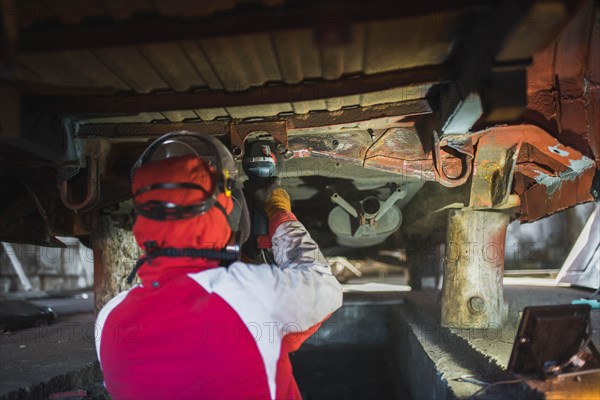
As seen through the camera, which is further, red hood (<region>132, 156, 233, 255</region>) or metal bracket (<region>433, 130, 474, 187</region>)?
metal bracket (<region>433, 130, 474, 187</region>)

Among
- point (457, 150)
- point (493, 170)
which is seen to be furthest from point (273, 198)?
point (493, 170)

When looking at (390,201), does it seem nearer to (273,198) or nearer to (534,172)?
(534,172)

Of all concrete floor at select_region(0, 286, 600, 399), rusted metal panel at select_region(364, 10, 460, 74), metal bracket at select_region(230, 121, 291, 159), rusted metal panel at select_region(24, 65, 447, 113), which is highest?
rusted metal panel at select_region(364, 10, 460, 74)

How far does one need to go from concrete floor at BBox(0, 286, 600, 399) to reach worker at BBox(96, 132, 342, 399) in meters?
1.31

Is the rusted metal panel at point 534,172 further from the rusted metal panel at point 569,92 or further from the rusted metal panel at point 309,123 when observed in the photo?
the rusted metal panel at point 309,123

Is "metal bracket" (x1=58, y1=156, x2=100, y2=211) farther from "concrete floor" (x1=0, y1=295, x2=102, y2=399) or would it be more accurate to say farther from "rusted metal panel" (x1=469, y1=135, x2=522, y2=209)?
"rusted metal panel" (x1=469, y1=135, x2=522, y2=209)

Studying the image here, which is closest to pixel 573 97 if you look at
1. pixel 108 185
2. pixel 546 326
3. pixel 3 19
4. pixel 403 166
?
pixel 403 166

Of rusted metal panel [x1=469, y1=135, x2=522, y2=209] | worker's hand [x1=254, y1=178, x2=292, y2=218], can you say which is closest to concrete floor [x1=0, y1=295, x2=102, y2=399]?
worker's hand [x1=254, y1=178, x2=292, y2=218]

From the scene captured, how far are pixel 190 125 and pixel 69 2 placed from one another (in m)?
1.08

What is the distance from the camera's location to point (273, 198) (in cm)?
257

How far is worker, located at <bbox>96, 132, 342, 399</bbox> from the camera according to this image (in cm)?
159

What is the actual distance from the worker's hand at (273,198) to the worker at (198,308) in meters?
0.61

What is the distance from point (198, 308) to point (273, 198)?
1.07 meters

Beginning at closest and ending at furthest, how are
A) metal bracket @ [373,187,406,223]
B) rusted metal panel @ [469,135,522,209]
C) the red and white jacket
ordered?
the red and white jacket
rusted metal panel @ [469,135,522,209]
metal bracket @ [373,187,406,223]
